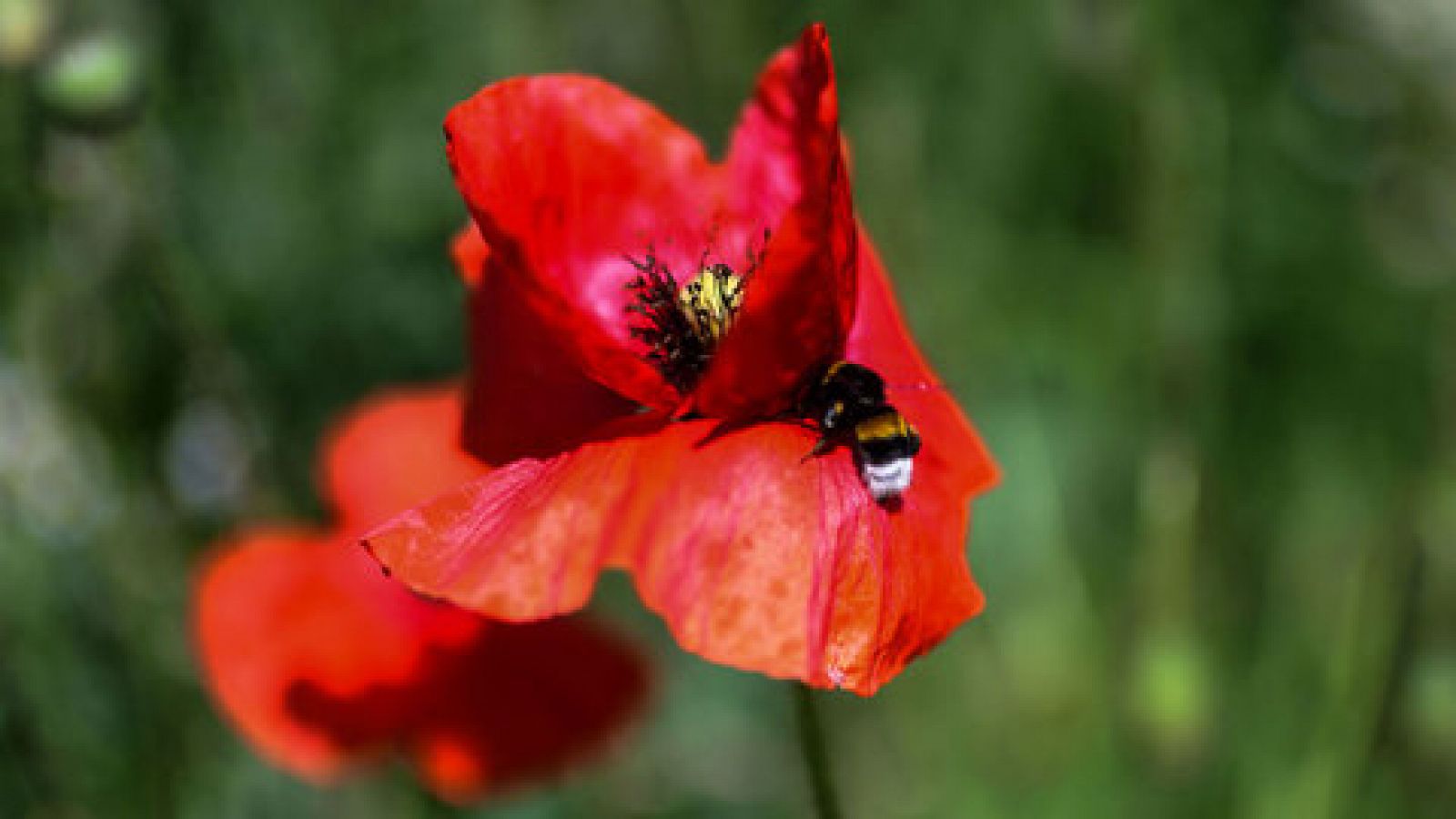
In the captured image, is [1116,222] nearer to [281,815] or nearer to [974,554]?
[974,554]

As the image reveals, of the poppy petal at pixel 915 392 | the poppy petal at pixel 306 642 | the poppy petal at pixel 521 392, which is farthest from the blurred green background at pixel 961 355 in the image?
the poppy petal at pixel 521 392

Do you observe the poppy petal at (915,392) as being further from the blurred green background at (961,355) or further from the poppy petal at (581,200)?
the blurred green background at (961,355)

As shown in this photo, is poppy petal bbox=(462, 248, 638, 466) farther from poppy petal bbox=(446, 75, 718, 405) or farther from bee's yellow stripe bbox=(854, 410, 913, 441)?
bee's yellow stripe bbox=(854, 410, 913, 441)

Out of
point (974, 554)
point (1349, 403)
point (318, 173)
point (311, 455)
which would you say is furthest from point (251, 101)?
point (1349, 403)

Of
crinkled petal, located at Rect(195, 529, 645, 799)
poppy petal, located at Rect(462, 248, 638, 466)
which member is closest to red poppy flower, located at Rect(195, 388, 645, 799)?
crinkled petal, located at Rect(195, 529, 645, 799)

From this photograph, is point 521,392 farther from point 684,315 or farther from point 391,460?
point 391,460
